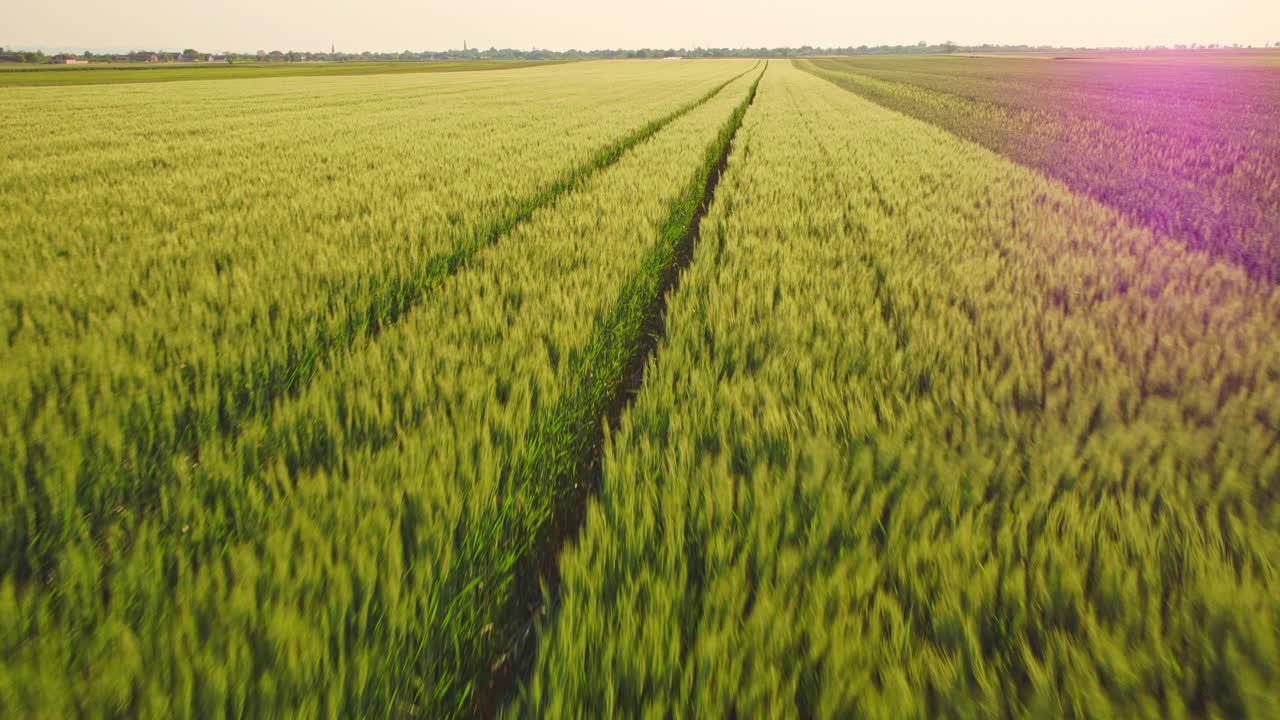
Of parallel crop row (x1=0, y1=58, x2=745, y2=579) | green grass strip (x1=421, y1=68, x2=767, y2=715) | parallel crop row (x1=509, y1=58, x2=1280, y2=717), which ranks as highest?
parallel crop row (x1=0, y1=58, x2=745, y2=579)

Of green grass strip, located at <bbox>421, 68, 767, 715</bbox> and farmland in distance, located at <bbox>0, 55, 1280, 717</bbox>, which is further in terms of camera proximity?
green grass strip, located at <bbox>421, 68, 767, 715</bbox>

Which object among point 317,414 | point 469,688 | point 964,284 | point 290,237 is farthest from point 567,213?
point 469,688

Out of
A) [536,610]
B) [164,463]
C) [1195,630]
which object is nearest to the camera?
[1195,630]

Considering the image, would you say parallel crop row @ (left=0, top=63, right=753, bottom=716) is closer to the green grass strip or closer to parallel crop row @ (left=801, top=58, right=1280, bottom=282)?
the green grass strip

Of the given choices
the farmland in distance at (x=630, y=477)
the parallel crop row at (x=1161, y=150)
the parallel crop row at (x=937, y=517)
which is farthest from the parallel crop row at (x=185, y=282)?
the parallel crop row at (x=1161, y=150)

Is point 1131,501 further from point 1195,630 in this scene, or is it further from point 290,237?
point 290,237

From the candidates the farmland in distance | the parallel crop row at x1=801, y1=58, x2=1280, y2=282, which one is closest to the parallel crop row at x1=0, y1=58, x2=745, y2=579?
the farmland in distance

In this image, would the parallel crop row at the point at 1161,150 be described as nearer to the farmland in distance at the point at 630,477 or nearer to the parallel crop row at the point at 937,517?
the farmland in distance at the point at 630,477
